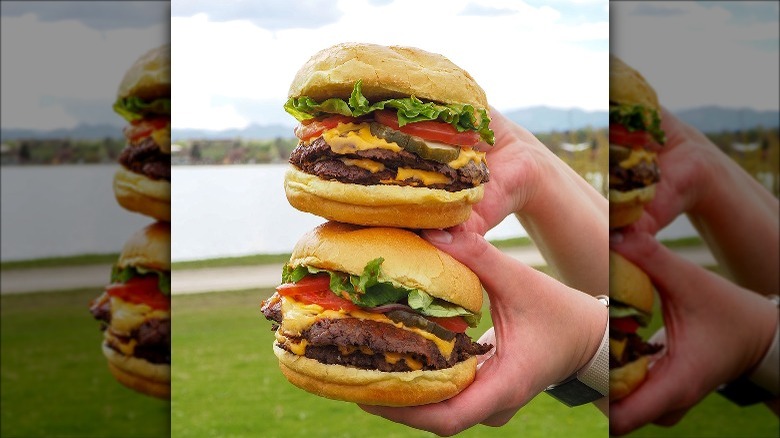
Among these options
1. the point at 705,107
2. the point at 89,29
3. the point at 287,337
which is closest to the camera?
the point at 705,107

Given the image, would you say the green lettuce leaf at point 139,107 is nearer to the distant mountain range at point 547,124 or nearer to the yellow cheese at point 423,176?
the distant mountain range at point 547,124

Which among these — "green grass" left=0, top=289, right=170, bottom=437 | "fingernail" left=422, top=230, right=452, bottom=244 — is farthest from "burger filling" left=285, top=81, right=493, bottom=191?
"green grass" left=0, top=289, right=170, bottom=437

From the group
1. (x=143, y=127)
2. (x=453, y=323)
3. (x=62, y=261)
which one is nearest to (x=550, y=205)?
(x=453, y=323)

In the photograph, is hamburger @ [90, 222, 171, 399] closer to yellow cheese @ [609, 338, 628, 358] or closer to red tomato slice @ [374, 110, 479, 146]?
red tomato slice @ [374, 110, 479, 146]

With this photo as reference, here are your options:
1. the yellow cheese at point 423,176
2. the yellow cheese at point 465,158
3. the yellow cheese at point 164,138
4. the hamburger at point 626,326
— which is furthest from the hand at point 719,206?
the yellow cheese at point 164,138

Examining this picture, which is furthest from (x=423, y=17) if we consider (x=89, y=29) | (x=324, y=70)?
(x=89, y=29)

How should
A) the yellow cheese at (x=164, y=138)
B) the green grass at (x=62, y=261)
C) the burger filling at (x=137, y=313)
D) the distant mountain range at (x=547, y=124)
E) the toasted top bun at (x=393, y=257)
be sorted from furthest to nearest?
the green grass at (x=62, y=261), the burger filling at (x=137, y=313), the yellow cheese at (x=164, y=138), the toasted top bun at (x=393, y=257), the distant mountain range at (x=547, y=124)

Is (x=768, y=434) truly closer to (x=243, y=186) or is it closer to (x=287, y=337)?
(x=287, y=337)
